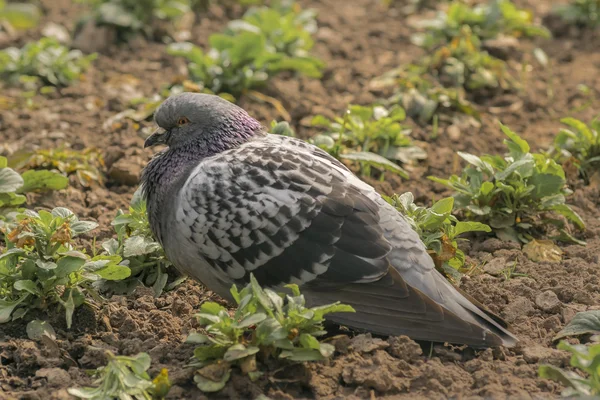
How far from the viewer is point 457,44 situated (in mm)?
9516

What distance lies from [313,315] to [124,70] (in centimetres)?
576

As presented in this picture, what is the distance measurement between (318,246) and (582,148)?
325cm

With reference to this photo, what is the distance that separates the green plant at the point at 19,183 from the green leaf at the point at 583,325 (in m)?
3.72

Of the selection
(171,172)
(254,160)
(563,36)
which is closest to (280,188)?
(254,160)

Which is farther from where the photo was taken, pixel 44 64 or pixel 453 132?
pixel 44 64

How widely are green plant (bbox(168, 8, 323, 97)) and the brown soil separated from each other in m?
0.24

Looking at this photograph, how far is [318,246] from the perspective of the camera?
536 cm

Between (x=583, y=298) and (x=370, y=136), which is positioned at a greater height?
(x=370, y=136)

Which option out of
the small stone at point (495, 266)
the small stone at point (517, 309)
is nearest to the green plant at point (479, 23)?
the small stone at point (495, 266)

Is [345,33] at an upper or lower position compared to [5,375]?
upper

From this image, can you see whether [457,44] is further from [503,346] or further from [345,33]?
[503,346]

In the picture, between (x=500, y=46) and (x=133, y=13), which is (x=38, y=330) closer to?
(x=133, y=13)

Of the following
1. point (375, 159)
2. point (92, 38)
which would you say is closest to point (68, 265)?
point (375, 159)

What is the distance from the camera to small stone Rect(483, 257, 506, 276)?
638cm
